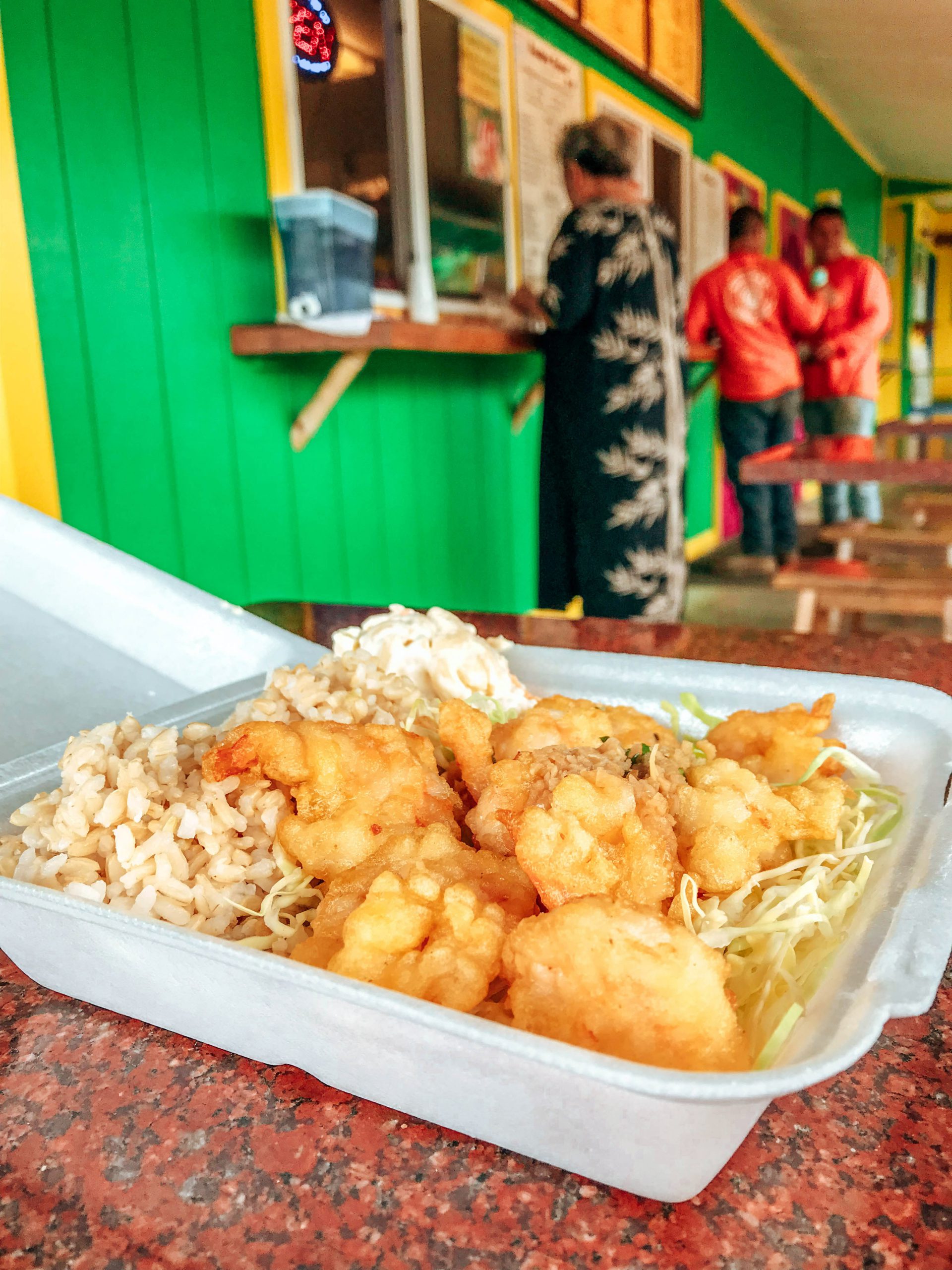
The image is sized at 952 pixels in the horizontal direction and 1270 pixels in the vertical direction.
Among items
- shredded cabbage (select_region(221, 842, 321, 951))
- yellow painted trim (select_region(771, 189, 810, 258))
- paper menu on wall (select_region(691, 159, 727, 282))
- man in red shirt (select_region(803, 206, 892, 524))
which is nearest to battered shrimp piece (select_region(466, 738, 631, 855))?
shredded cabbage (select_region(221, 842, 321, 951))

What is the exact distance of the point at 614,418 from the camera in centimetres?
298

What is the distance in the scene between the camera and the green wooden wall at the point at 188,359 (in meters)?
1.86

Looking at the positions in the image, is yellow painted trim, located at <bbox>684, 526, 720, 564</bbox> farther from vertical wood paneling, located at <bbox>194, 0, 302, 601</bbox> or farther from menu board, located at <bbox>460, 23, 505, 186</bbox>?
vertical wood paneling, located at <bbox>194, 0, 302, 601</bbox>

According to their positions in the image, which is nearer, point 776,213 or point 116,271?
point 116,271

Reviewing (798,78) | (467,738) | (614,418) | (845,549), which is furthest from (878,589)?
(798,78)

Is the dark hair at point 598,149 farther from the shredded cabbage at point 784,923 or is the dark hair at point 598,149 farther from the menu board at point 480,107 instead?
the shredded cabbage at point 784,923

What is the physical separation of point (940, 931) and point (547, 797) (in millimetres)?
244

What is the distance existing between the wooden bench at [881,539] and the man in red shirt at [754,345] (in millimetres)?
475

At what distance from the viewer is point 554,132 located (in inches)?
145

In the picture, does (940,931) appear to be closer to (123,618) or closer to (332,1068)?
(332,1068)

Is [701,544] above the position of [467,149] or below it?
below

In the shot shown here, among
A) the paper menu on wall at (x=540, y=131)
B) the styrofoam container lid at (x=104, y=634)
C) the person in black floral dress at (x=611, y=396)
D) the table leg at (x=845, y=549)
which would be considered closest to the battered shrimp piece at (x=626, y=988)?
the styrofoam container lid at (x=104, y=634)

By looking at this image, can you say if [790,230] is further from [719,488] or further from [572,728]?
[572,728]

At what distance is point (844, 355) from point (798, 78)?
358 cm
